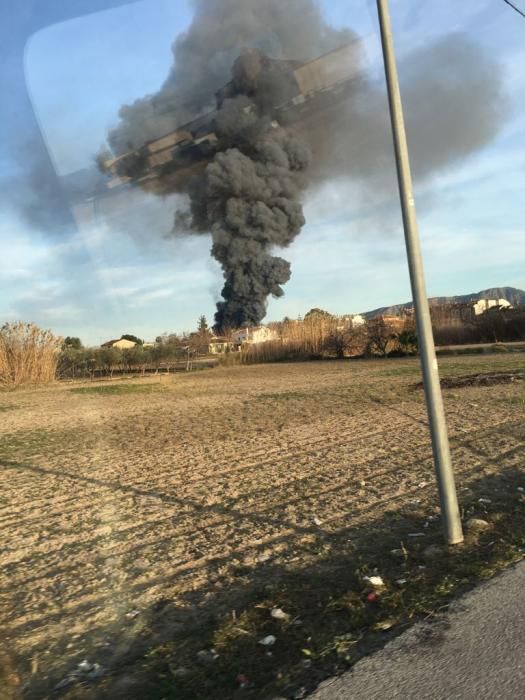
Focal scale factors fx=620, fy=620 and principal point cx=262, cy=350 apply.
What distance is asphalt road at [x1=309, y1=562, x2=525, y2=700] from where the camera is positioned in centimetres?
260

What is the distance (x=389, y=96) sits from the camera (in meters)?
4.46

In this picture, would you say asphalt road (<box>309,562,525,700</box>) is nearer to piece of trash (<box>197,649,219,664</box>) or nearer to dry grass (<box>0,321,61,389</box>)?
piece of trash (<box>197,649,219,664</box>)

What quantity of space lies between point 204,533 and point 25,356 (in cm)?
2577

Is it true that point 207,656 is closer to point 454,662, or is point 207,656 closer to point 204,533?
point 454,662

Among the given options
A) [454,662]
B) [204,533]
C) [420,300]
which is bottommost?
[454,662]

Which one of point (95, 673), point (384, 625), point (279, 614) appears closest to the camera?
point (95, 673)

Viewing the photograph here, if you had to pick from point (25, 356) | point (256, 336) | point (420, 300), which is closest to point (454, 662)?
point (420, 300)

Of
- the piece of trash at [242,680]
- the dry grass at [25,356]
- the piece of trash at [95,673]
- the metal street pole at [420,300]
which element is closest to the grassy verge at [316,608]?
the piece of trash at [242,680]

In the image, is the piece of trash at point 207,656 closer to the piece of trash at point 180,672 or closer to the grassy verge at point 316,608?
the grassy verge at point 316,608

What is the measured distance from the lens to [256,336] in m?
46.4

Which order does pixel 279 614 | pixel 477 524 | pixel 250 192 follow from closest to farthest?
pixel 279 614
pixel 477 524
pixel 250 192

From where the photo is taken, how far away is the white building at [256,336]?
4394cm

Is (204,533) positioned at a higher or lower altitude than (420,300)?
lower

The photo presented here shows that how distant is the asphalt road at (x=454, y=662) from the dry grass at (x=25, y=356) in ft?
89.7
